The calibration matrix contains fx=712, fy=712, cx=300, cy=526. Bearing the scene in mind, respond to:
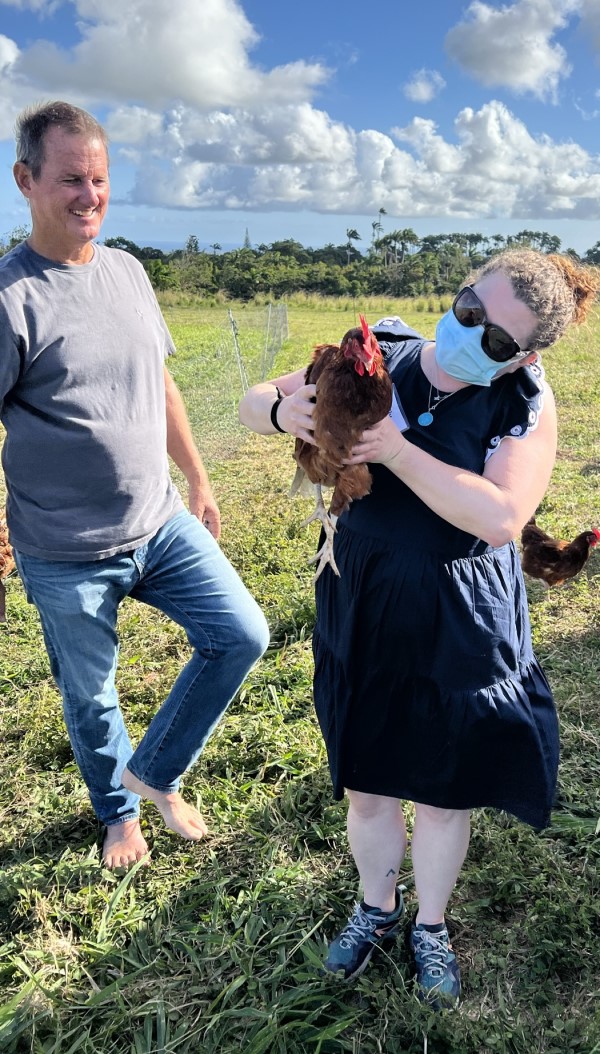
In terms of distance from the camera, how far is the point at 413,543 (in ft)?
5.55

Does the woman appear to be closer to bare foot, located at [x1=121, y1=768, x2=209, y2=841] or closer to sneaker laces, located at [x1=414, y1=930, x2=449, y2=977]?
sneaker laces, located at [x1=414, y1=930, x2=449, y2=977]

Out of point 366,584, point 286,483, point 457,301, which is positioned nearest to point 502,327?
point 457,301

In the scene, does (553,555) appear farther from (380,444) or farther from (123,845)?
(380,444)

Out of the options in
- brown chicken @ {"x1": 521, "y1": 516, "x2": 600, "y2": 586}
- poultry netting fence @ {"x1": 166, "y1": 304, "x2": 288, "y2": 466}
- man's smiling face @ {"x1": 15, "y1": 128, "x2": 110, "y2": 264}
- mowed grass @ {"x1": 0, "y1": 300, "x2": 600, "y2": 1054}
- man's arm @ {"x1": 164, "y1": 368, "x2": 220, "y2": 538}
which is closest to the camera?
mowed grass @ {"x1": 0, "y1": 300, "x2": 600, "y2": 1054}

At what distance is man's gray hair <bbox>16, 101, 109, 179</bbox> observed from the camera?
6.74ft

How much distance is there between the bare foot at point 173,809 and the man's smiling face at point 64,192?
1.76 metres

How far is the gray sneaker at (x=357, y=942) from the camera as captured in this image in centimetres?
207

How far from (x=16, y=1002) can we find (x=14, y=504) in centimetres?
143

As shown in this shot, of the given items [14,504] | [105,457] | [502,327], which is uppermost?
[502,327]

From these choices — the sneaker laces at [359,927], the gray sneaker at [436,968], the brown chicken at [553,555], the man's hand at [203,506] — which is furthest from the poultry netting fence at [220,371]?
the gray sneaker at [436,968]

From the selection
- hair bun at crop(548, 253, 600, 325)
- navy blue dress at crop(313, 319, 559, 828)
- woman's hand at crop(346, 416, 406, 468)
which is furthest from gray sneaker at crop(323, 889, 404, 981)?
hair bun at crop(548, 253, 600, 325)

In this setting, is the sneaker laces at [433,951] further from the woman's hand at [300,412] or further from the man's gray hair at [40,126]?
the man's gray hair at [40,126]

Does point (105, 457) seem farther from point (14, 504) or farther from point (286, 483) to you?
point (286, 483)

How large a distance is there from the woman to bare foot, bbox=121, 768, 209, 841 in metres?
0.80
